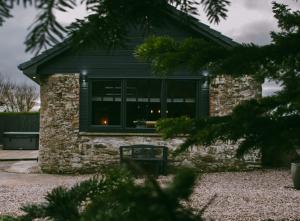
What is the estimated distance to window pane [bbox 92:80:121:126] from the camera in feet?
47.4

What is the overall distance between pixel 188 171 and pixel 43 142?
14166mm

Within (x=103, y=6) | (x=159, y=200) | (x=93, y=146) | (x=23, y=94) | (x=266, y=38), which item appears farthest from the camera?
(x=23, y=94)

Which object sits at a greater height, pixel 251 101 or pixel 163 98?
pixel 163 98

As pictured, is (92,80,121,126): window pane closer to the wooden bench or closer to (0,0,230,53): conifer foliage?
the wooden bench

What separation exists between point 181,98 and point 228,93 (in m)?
1.44

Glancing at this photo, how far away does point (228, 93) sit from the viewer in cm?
1455

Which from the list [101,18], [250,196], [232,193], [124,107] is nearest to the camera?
[101,18]

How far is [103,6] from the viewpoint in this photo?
103 cm

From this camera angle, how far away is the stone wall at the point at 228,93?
14453mm

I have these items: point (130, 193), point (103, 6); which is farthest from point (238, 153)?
point (130, 193)

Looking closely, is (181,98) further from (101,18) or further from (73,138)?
(101,18)

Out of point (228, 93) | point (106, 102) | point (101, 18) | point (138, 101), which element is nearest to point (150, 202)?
point (101, 18)

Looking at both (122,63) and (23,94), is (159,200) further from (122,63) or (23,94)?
(23,94)

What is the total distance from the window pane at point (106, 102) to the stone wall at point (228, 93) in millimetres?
2816
